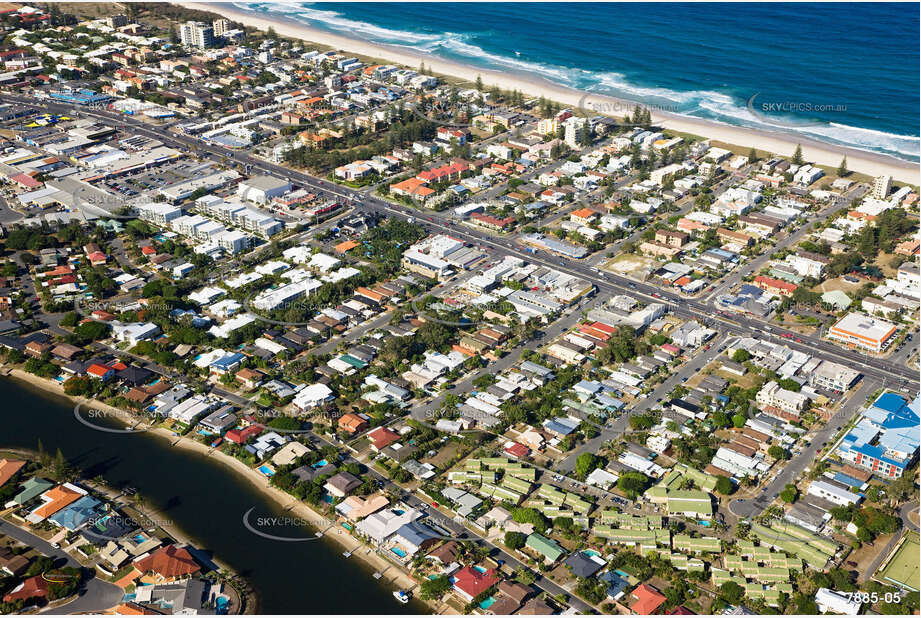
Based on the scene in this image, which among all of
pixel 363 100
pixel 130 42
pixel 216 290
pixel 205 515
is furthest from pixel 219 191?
pixel 130 42

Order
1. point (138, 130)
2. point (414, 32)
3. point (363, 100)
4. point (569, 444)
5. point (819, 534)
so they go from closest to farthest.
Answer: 1. point (819, 534)
2. point (569, 444)
3. point (138, 130)
4. point (363, 100)
5. point (414, 32)

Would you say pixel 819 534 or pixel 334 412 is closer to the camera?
pixel 819 534

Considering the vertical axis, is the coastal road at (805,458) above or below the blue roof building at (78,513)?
above

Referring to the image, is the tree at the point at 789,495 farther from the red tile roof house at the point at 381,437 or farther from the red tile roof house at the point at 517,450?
the red tile roof house at the point at 381,437

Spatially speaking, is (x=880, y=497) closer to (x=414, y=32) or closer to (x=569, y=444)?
(x=569, y=444)

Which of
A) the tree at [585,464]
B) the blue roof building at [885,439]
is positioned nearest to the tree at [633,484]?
the tree at [585,464]

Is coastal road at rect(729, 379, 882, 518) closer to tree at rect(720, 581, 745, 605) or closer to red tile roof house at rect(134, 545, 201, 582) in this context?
tree at rect(720, 581, 745, 605)
